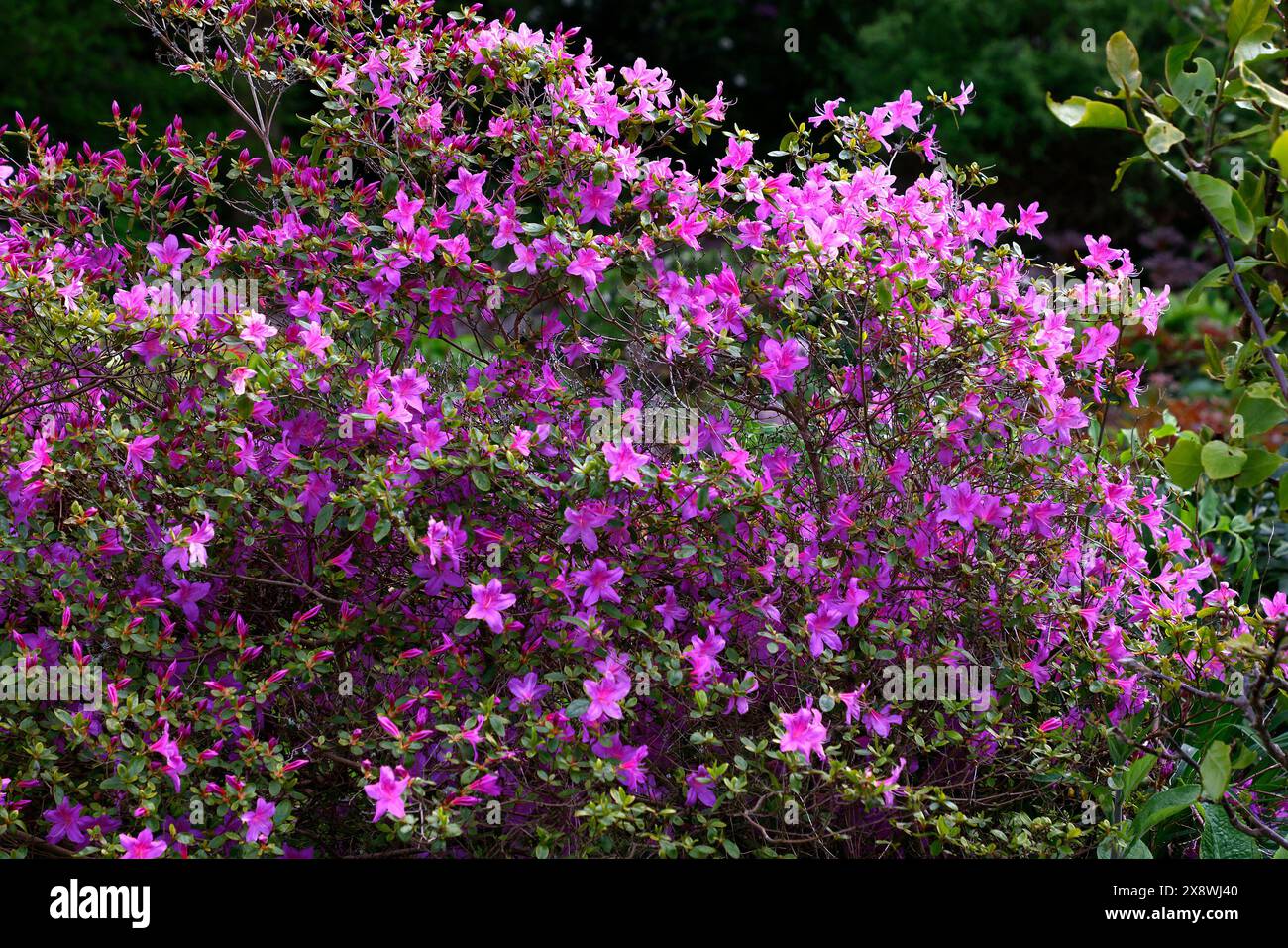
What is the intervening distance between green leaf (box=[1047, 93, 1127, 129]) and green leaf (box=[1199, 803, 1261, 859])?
1.58 metres

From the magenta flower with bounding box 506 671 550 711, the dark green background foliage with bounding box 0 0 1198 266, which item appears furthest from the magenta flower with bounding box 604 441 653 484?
the dark green background foliage with bounding box 0 0 1198 266

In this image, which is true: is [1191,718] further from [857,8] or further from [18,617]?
[857,8]

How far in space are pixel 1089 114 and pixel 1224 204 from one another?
283mm

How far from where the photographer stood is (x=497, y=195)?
285 centimetres

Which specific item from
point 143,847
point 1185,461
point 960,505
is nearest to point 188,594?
point 143,847

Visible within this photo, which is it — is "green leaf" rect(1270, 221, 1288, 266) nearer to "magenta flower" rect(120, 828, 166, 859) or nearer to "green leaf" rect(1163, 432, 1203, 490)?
"green leaf" rect(1163, 432, 1203, 490)

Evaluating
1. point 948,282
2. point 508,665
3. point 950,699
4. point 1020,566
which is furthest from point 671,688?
point 948,282

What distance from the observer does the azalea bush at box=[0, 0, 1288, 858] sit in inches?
95.7

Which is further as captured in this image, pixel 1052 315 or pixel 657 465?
pixel 1052 315

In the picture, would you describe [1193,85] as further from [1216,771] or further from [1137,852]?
[1137,852]

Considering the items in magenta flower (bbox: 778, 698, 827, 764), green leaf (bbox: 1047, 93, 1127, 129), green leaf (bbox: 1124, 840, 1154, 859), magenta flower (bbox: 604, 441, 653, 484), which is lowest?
green leaf (bbox: 1124, 840, 1154, 859)

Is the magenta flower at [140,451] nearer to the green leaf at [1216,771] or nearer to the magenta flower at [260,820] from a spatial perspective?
the magenta flower at [260,820]

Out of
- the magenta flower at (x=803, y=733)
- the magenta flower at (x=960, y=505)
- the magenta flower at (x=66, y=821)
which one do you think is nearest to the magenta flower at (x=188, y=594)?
the magenta flower at (x=66, y=821)

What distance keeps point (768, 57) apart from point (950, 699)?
534 inches
